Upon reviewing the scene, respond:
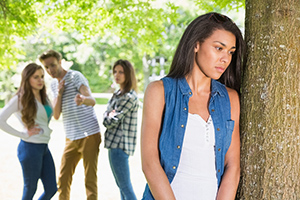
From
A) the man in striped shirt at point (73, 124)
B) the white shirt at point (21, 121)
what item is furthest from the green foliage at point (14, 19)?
the white shirt at point (21, 121)

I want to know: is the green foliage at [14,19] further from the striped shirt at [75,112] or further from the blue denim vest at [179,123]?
the blue denim vest at [179,123]

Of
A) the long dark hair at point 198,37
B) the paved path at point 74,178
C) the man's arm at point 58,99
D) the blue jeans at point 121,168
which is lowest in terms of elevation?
the paved path at point 74,178

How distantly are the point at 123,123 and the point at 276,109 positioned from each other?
2.92 meters

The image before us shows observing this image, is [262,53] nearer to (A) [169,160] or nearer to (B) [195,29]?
(B) [195,29]

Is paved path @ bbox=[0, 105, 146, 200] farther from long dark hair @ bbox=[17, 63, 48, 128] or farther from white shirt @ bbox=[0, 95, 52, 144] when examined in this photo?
long dark hair @ bbox=[17, 63, 48, 128]

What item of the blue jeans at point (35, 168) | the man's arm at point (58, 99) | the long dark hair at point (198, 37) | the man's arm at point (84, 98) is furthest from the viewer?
the man's arm at point (58, 99)

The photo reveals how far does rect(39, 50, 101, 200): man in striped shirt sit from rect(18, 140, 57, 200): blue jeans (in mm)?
435

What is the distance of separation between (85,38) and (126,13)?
0.67m

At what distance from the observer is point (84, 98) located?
4582 millimetres

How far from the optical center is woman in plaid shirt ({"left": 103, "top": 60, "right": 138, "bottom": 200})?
470cm

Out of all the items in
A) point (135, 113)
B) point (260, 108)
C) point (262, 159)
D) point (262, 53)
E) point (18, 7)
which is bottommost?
point (135, 113)

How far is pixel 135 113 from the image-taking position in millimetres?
4895

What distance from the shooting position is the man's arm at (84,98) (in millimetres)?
4590

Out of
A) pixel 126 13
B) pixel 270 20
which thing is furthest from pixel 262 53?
pixel 126 13
